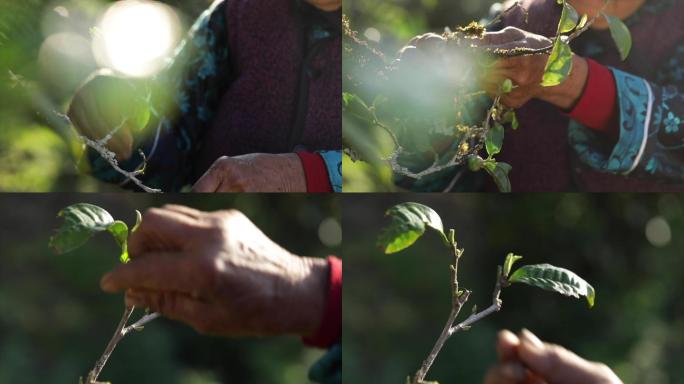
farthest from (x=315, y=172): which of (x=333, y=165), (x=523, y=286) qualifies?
(x=523, y=286)

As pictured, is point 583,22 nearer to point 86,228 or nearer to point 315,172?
point 315,172

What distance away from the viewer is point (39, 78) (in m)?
1.27

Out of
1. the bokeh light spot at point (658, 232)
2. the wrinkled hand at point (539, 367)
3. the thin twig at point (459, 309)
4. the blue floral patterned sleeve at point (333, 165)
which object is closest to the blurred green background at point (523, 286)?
the bokeh light spot at point (658, 232)

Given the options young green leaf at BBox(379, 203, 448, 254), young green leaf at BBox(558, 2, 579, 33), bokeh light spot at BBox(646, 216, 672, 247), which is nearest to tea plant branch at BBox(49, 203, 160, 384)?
young green leaf at BBox(379, 203, 448, 254)

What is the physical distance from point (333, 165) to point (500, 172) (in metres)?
0.28

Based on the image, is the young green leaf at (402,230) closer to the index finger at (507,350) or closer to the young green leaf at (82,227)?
the index finger at (507,350)

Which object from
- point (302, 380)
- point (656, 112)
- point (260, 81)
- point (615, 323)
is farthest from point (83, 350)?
point (615, 323)

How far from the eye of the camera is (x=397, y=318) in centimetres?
174

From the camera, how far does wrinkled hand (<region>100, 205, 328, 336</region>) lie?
112 cm

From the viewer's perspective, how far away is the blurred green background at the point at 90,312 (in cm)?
137

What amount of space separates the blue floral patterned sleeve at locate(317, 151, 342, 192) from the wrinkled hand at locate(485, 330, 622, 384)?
37 centimetres

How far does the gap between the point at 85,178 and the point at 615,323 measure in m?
1.48

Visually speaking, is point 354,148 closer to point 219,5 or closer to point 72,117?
point 219,5

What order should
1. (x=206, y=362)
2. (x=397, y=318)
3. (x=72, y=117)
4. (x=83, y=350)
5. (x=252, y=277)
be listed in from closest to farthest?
1. (x=252, y=277)
2. (x=72, y=117)
3. (x=83, y=350)
4. (x=206, y=362)
5. (x=397, y=318)
